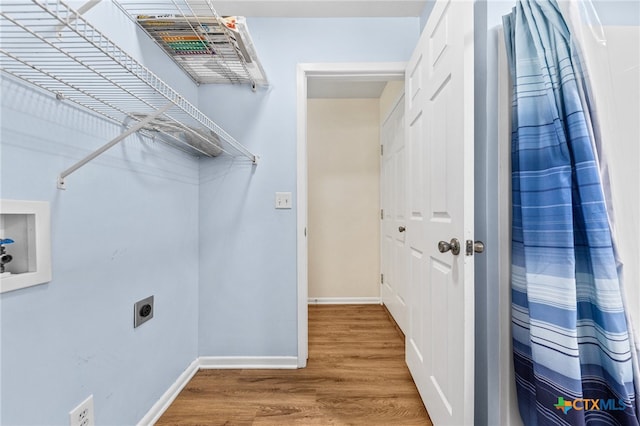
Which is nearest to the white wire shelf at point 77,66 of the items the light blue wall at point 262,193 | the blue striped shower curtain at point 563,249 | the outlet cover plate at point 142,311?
the light blue wall at point 262,193

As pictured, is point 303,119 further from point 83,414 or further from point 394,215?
point 83,414

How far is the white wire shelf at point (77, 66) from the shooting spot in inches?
24.0

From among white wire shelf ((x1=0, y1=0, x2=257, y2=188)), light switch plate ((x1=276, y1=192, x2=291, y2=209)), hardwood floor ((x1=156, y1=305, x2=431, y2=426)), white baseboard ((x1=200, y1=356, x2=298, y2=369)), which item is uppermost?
white wire shelf ((x1=0, y1=0, x2=257, y2=188))

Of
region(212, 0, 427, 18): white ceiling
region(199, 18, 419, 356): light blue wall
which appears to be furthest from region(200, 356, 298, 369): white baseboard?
region(212, 0, 427, 18): white ceiling

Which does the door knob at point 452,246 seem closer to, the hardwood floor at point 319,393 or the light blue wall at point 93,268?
the hardwood floor at point 319,393

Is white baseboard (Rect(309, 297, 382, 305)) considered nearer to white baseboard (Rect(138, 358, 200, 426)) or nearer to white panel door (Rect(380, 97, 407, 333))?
white panel door (Rect(380, 97, 407, 333))

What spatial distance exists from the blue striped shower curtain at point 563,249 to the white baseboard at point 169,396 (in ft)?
5.25

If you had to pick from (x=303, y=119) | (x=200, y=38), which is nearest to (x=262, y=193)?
(x=303, y=119)

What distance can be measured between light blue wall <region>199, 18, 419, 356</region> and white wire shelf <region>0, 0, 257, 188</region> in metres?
0.38

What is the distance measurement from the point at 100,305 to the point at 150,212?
445 millimetres

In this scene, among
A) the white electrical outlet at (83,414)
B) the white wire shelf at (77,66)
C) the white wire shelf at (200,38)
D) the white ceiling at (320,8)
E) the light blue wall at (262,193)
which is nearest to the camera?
the white wire shelf at (77,66)

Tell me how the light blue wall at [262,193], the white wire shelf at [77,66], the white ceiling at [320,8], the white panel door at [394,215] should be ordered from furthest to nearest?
the white panel door at [394,215] < the light blue wall at [262,193] < the white ceiling at [320,8] < the white wire shelf at [77,66]

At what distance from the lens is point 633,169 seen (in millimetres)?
861

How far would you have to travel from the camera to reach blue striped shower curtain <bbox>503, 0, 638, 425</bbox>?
846mm
